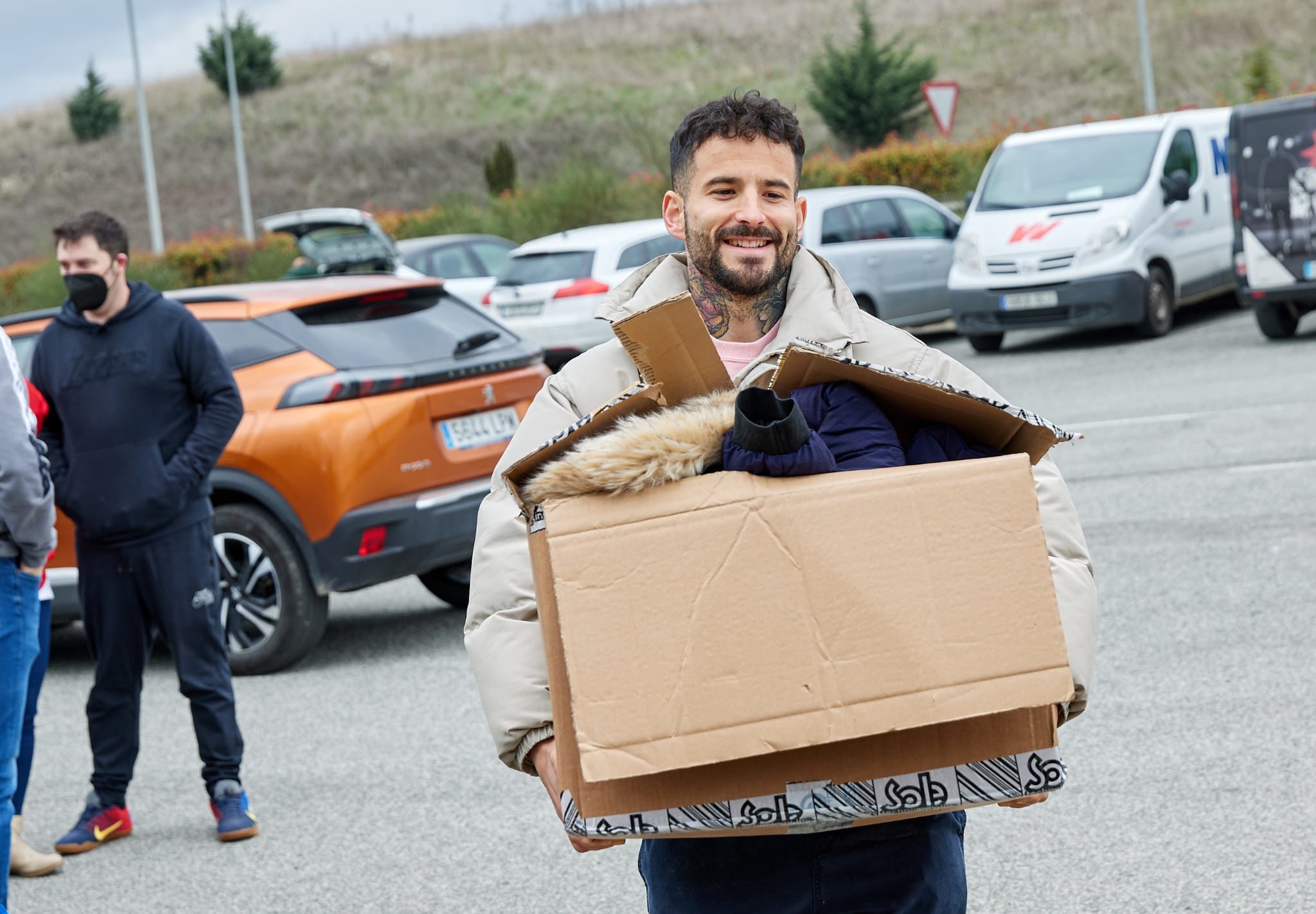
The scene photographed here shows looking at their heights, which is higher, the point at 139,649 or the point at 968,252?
the point at 968,252

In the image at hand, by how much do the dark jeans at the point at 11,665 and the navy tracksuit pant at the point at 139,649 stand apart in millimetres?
1103

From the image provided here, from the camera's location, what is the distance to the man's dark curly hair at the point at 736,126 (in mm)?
2438

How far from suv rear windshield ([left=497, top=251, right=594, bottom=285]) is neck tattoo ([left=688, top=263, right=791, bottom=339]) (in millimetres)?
12585

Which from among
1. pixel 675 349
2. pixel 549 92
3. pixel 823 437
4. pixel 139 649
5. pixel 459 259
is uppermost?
pixel 549 92

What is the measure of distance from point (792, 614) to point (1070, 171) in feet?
51.5

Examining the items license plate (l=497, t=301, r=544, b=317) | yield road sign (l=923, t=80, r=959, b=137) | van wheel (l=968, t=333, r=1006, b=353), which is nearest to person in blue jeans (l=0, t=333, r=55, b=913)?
license plate (l=497, t=301, r=544, b=317)

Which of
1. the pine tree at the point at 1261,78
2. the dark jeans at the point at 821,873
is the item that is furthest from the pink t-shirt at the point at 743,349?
the pine tree at the point at 1261,78

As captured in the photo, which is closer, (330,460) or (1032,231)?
(330,460)

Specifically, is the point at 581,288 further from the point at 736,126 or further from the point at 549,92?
the point at 549,92

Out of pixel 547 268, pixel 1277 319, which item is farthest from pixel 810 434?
pixel 1277 319

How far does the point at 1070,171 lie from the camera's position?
1678 centimetres

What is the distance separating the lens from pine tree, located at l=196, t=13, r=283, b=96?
6425cm

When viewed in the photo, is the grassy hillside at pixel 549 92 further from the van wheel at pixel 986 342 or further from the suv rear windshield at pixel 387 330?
the suv rear windshield at pixel 387 330

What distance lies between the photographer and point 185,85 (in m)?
68.2
